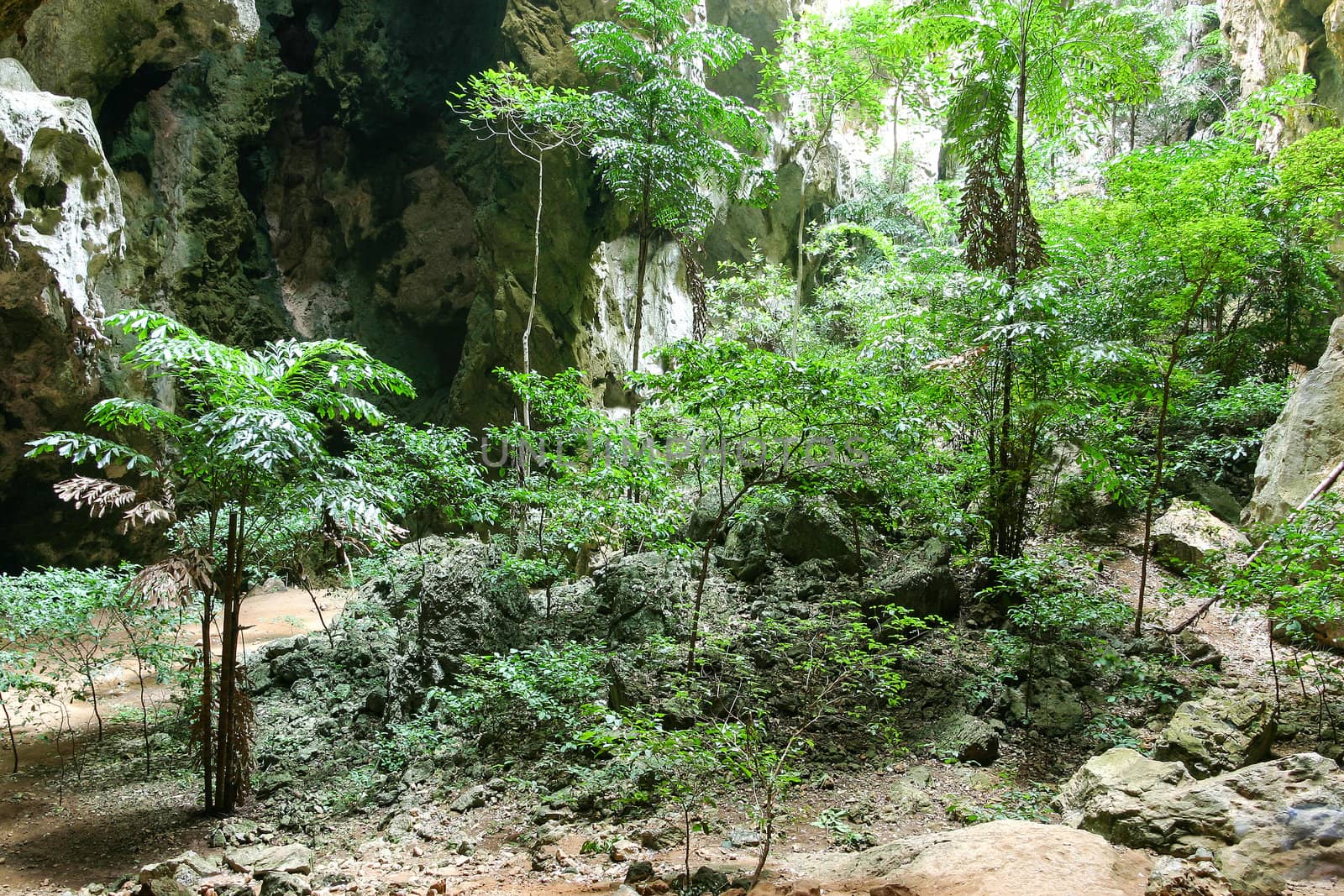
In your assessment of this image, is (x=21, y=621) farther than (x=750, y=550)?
No

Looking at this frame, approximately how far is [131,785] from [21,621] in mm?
1664

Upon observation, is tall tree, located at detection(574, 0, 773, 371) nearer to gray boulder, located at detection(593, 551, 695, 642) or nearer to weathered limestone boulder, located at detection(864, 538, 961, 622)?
gray boulder, located at detection(593, 551, 695, 642)

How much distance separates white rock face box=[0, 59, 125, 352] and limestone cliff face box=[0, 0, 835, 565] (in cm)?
20

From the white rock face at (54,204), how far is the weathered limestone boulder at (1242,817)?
12.5 metres

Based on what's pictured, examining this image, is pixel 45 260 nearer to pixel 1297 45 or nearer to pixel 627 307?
pixel 627 307

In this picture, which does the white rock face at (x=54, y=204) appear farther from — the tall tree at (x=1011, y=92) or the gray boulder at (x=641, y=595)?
the tall tree at (x=1011, y=92)

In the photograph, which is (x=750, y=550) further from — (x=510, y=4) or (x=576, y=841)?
(x=510, y=4)

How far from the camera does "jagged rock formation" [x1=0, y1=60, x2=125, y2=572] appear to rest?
8500 mm

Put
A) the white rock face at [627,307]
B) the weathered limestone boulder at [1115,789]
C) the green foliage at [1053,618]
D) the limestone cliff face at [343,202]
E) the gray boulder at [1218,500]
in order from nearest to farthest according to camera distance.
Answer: the weathered limestone boulder at [1115,789]
the green foliage at [1053,618]
the gray boulder at [1218,500]
the limestone cliff face at [343,202]
the white rock face at [627,307]

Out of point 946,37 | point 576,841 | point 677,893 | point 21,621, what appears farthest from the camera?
point 946,37

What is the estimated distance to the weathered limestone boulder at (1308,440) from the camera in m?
7.04

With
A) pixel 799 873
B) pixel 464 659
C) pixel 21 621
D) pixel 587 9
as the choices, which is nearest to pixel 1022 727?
pixel 799 873

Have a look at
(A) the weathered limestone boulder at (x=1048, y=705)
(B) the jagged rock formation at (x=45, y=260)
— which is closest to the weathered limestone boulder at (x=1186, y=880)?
(A) the weathered limestone boulder at (x=1048, y=705)

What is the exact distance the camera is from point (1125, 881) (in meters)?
2.79
